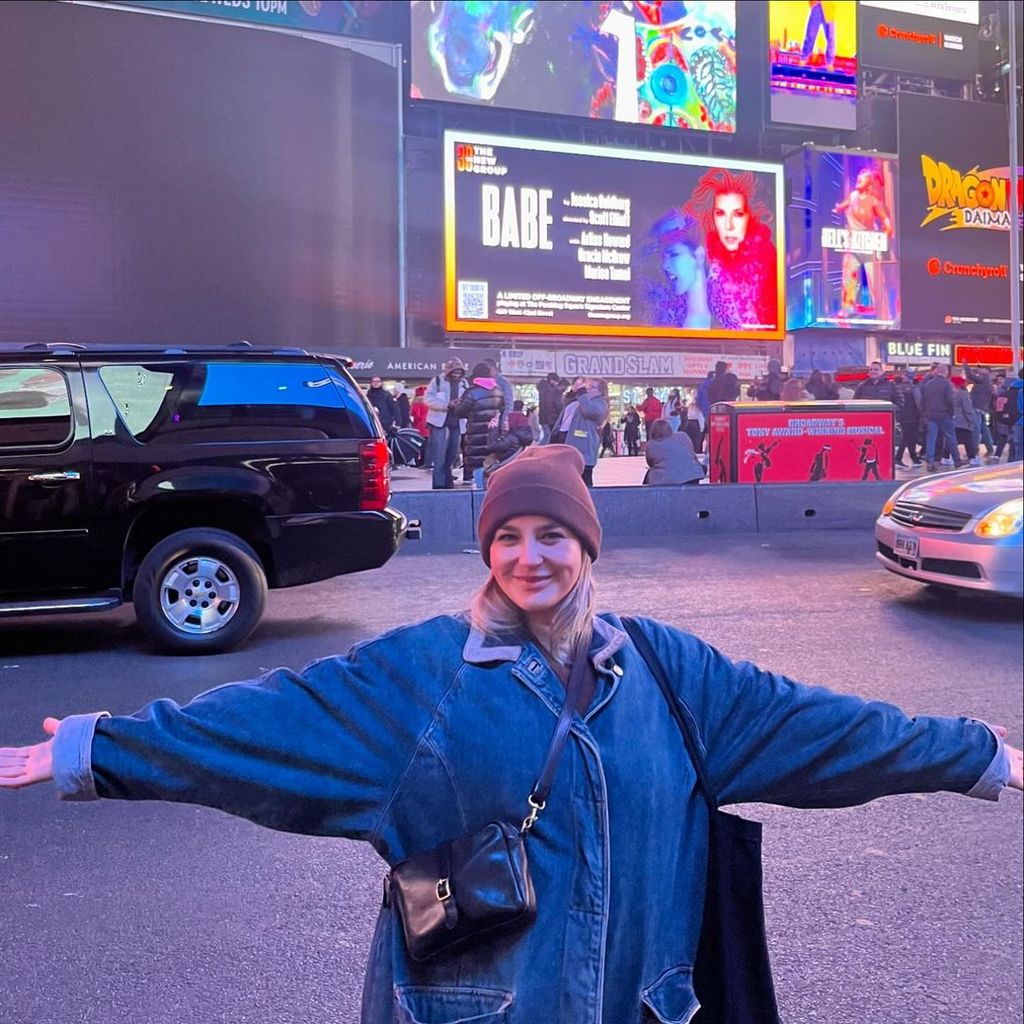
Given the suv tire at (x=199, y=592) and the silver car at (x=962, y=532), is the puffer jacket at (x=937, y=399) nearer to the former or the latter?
the silver car at (x=962, y=532)

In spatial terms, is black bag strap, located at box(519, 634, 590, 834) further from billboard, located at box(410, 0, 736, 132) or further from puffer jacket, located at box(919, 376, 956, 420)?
billboard, located at box(410, 0, 736, 132)

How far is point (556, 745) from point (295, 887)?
2080mm

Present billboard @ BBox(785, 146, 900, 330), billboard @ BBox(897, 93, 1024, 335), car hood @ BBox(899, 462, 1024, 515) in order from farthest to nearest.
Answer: billboard @ BBox(897, 93, 1024, 335) → billboard @ BBox(785, 146, 900, 330) → car hood @ BBox(899, 462, 1024, 515)

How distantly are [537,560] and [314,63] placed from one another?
844mm

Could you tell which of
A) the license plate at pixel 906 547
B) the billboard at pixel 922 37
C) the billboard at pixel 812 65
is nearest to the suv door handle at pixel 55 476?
the license plate at pixel 906 547

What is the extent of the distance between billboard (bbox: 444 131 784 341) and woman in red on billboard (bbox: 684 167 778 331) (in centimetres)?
3

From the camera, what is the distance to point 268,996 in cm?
268

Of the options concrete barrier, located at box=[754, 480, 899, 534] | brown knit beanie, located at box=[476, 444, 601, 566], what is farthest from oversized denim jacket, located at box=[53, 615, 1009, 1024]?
concrete barrier, located at box=[754, 480, 899, 534]

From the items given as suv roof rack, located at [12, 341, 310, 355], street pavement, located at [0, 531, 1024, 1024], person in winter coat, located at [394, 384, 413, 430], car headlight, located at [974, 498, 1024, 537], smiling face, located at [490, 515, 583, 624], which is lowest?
street pavement, located at [0, 531, 1024, 1024]

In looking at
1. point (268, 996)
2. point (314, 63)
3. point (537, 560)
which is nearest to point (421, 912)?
point (537, 560)

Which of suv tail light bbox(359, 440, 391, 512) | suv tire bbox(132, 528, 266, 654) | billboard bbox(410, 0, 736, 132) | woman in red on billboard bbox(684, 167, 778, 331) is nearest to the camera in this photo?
suv tire bbox(132, 528, 266, 654)

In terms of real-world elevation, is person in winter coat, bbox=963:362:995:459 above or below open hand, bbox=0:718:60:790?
above

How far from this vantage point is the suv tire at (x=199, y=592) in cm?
223

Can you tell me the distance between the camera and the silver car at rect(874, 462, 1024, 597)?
688 cm
